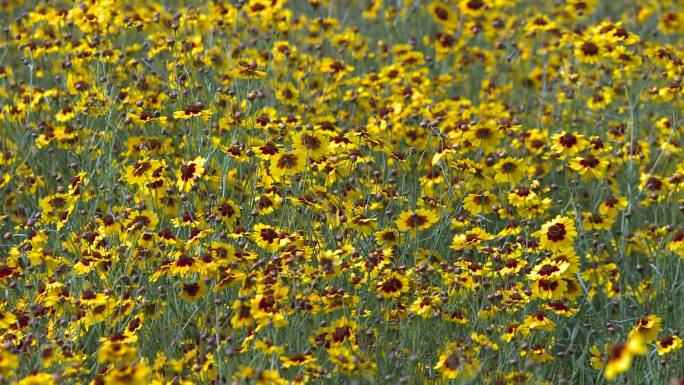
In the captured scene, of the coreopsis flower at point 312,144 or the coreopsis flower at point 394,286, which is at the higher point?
the coreopsis flower at point 312,144

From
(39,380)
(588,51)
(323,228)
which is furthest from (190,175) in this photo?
(588,51)

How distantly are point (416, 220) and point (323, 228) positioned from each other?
0.56 metres

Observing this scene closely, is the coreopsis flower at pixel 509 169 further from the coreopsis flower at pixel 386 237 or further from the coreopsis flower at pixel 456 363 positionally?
the coreopsis flower at pixel 456 363

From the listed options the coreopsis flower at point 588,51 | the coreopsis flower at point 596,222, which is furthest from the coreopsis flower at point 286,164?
the coreopsis flower at point 588,51

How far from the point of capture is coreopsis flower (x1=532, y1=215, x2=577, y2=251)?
3832 mm

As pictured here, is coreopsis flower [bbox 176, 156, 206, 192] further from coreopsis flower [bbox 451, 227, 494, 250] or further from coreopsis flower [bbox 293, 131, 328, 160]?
coreopsis flower [bbox 451, 227, 494, 250]

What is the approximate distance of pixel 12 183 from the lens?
5082 millimetres

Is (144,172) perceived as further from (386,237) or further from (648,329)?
(648,329)

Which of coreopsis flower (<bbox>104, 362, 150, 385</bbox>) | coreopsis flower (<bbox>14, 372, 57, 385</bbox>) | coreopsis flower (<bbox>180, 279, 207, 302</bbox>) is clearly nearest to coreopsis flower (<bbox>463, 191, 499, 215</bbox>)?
coreopsis flower (<bbox>180, 279, 207, 302</bbox>)

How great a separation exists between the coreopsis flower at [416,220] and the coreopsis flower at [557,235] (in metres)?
0.41

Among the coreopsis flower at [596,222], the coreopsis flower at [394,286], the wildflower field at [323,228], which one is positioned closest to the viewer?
the wildflower field at [323,228]

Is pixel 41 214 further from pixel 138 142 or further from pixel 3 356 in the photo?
pixel 3 356

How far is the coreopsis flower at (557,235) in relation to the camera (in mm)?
3832

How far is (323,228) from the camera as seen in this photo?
4.27 metres
